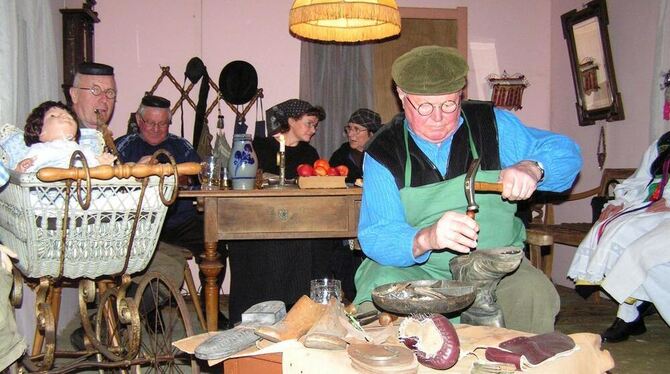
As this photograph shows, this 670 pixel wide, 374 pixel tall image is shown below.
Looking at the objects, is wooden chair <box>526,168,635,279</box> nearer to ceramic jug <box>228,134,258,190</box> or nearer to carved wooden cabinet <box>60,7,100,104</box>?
ceramic jug <box>228,134,258,190</box>

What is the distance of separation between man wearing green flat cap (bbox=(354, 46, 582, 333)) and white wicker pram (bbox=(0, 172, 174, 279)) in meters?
0.75

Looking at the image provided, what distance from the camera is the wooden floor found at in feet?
11.7

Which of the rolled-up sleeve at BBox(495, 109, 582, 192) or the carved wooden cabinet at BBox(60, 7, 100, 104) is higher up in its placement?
the carved wooden cabinet at BBox(60, 7, 100, 104)

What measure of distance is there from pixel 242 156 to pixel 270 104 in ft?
8.25

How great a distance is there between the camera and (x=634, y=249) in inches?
147

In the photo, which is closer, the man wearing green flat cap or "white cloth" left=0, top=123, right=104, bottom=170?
the man wearing green flat cap

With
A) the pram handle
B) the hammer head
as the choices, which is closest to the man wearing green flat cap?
the hammer head

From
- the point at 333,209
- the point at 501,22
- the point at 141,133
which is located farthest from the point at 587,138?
the point at 141,133

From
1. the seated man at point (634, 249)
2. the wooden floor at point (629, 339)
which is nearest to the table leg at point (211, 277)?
the wooden floor at point (629, 339)

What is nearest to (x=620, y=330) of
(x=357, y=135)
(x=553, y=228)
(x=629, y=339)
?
(x=629, y=339)

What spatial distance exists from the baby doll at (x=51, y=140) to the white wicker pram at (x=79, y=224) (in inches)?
5.1

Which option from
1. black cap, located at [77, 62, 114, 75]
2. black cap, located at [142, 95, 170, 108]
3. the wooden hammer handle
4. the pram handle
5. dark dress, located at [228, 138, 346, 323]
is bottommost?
dark dress, located at [228, 138, 346, 323]

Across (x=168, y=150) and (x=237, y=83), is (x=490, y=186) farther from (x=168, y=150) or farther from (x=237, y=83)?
(x=237, y=83)

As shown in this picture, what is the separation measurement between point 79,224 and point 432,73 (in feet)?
4.29
